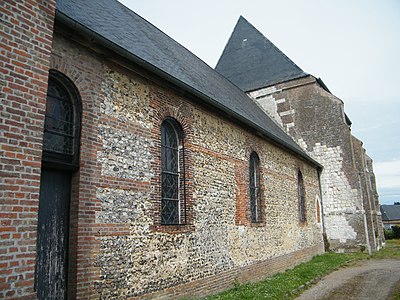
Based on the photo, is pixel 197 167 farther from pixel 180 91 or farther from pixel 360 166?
pixel 360 166

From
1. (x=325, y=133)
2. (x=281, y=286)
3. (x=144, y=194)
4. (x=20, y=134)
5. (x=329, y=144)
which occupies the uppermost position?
(x=325, y=133)

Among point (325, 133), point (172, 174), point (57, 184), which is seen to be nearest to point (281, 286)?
point (172, 174)

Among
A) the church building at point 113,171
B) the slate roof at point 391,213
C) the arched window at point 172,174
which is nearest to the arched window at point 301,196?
the church building at point 113,171

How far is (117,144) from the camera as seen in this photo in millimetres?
5688

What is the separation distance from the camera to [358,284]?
30.3ft

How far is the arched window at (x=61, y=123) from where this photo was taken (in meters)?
4.78

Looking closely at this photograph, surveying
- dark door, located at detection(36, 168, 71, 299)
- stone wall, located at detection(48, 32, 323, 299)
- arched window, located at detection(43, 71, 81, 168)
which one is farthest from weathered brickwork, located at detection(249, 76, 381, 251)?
dark door, located at detection(36, 168, 71, 299)

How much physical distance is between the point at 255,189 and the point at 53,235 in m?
7.26

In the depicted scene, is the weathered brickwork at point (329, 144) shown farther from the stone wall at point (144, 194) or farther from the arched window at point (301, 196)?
the stone wall at point (144, 194)

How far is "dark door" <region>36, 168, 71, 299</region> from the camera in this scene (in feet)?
14.7

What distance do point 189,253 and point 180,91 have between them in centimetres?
344

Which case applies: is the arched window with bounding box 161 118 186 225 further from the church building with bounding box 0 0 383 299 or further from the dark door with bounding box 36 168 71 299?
the dark door with bounding box 36 168 71 299

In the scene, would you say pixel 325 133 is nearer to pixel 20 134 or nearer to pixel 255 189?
pixel 255 189

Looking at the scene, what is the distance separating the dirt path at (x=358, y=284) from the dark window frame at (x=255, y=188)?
2538 millimetres
